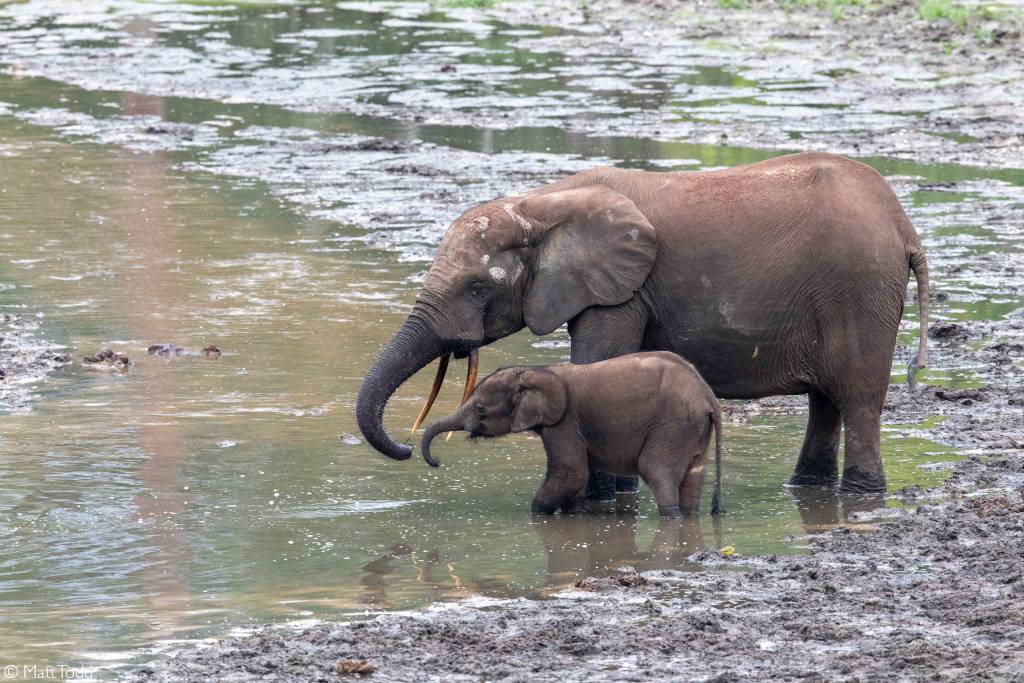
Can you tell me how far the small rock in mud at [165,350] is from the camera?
43.1ft

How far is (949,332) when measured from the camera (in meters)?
13.1

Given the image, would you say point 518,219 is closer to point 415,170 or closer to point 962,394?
point 962,394

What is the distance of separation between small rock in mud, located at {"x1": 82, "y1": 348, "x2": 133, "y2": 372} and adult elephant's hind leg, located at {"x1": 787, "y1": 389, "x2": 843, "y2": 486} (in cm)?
480

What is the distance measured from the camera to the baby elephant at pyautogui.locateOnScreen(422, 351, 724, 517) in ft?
30.4

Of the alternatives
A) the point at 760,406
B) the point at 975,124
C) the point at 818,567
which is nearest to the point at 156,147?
the point at 975,124

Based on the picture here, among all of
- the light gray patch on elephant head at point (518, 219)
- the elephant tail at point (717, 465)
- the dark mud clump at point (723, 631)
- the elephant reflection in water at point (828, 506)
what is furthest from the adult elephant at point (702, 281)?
the dark mud clump at point (723, 631)

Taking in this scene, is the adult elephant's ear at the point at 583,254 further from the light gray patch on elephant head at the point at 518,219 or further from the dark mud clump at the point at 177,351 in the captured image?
the dark mud clump at the point at 177,351

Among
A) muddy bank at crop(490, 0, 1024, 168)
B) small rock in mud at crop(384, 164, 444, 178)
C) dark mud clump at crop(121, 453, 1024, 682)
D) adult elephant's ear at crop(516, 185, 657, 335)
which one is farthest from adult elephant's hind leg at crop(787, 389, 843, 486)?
small rock in mud at crop(384, 164, 444, 178)

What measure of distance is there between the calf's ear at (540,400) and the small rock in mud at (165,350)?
4.39 meters

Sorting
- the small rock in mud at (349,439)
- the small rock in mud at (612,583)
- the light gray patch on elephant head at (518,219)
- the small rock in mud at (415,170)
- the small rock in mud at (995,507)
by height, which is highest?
the light gray patch on elephant head at (518,219)

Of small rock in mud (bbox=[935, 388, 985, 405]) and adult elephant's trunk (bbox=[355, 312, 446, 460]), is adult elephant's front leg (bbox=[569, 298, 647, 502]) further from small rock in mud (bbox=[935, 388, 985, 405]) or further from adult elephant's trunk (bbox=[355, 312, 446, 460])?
small rock in mud (bbox=[935, 388, 985, 405])

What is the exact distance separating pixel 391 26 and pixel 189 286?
642 inches

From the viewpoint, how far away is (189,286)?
50.2 ft

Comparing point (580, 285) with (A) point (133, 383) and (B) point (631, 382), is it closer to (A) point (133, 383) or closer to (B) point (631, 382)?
(B) point (631, 382)
